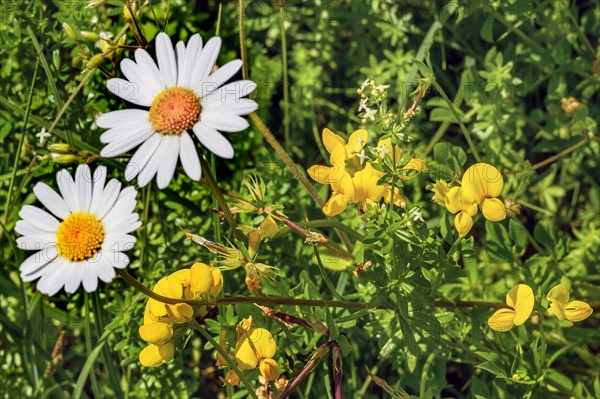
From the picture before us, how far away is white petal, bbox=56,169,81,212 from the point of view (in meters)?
1.47

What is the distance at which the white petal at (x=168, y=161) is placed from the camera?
1300mm

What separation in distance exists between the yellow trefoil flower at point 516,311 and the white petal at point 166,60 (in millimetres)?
727

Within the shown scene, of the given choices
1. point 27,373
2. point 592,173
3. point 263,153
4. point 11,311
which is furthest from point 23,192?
point 592,173

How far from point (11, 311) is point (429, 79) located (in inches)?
48.9

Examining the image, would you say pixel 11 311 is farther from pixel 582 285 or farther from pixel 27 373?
pixel 582 285

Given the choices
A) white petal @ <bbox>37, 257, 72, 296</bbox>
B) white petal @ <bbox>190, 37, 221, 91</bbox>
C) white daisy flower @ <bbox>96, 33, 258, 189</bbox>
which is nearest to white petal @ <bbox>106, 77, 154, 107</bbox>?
white daisy flower @ <bbox>96, 33, 258, 189</bbox>

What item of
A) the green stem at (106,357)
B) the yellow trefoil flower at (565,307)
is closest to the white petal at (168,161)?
the green stem at (106,357)

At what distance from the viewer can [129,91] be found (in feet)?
4.97

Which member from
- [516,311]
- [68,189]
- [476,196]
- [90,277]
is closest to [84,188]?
[68,189]

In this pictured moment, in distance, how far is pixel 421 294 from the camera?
5.07ft

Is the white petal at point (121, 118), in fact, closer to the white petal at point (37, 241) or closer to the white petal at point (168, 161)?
the white petal at point (168, 161)

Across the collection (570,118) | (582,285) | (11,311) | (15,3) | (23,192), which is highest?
(15,3)

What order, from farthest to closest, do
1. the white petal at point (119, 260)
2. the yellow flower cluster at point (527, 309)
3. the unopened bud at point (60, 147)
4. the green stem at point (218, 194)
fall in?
the unopened bud at point (60, 147) < the yellow flower cluster at point (527, 309) < the green stem at point (218, 194) < the white petal at point (119, 260)

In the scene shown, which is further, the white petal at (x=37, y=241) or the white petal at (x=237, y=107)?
the white petal at (x=37, y=241)
